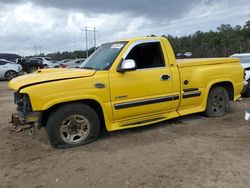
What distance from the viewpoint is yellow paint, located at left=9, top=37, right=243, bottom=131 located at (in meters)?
5.02

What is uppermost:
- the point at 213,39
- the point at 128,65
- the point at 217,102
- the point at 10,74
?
the point at 213,39

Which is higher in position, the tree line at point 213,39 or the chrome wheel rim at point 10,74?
the tree line at point 213,39

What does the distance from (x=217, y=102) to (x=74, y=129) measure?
347cm

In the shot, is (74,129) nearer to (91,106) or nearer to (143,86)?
(91,106)

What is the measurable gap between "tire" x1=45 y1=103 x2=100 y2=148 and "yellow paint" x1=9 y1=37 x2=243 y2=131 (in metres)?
0.18

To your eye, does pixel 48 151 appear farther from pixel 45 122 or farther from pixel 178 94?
pixel 178 94

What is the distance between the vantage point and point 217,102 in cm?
709

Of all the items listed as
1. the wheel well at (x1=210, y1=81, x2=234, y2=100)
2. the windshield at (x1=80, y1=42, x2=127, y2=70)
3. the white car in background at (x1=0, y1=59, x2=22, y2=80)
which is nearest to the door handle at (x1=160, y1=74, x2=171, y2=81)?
the windshield at (x1=80, y1=42, x2=127, y2=70)

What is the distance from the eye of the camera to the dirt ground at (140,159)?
3.96 meters

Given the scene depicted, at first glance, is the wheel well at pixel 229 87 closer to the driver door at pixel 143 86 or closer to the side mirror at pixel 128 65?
the driver door at pixel 143 86

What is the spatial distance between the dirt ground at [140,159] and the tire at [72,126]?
0.17m

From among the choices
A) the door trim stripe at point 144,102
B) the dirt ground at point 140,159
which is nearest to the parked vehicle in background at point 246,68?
the dirt ground at point 140,159

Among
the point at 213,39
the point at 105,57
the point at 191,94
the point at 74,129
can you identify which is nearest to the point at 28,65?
the point at 105,57

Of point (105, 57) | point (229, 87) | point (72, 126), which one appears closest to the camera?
point (72, 126)
